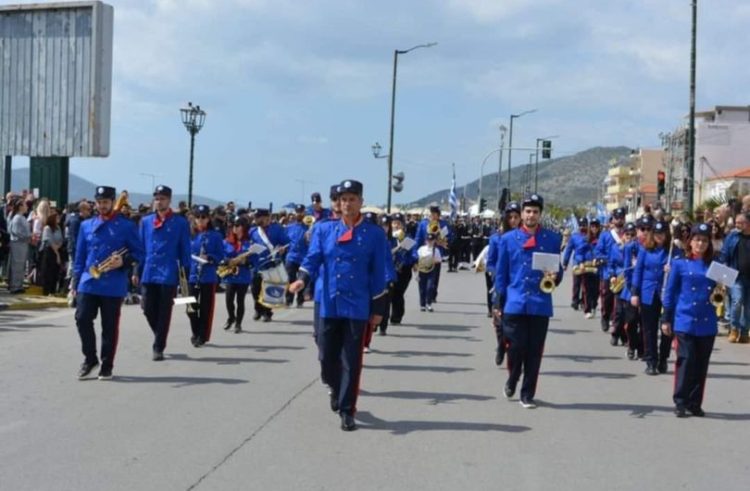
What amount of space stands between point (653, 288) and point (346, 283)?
17.0 ft

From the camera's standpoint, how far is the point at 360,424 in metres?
8.66

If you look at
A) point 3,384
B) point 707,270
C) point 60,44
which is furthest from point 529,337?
point 60,44

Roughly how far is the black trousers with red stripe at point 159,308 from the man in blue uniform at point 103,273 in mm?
1199

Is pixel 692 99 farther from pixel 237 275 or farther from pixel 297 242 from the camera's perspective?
pixel 297 242

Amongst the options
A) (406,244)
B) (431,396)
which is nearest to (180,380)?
(431,396)

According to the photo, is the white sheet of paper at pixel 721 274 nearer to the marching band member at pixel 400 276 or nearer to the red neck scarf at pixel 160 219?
the red neck scarf at pixel 160 219

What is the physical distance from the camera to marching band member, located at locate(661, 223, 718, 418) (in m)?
9.42

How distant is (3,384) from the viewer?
1029 centimetres

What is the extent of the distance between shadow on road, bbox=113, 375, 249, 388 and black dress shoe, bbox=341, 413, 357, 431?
265 centimetres

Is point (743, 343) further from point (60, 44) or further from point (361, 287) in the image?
point (60, 44)

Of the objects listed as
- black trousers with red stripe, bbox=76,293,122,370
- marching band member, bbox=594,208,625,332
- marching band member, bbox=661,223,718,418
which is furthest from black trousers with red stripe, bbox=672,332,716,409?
marching band member, bbox=594,208,625,332

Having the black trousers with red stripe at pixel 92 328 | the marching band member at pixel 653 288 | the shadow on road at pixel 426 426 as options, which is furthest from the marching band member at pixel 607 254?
the black trousers with red stripe at pixel 92 328

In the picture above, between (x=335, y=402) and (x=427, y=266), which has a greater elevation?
(x=427, y=266)

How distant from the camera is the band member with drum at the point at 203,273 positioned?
1397 centimetres
